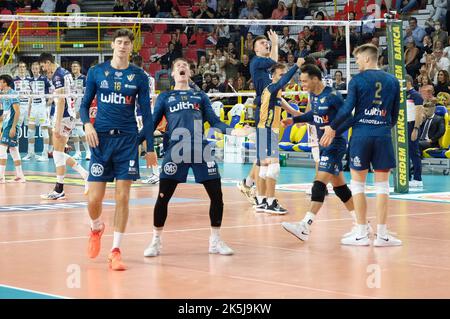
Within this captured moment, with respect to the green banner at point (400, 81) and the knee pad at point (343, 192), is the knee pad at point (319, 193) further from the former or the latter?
the green banner at point (400, 81)

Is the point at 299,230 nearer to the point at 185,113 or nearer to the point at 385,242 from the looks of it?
the point at 385,242

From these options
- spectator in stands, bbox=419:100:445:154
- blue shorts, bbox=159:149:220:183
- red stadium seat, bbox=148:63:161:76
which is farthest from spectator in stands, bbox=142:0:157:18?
blue shorts, bbox=159:149:220:183

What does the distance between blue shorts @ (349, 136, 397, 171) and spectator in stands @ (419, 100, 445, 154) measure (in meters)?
10.4

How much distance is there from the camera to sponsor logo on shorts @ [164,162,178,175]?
33.6 ft

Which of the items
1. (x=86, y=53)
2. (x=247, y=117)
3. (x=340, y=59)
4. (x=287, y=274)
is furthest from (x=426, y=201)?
(x=86, y=53)

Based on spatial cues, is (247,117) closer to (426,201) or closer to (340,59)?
(340,59)

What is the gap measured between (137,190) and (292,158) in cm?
763

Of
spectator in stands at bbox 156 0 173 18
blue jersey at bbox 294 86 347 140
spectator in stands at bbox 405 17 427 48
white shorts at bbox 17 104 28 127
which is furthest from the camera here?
spectator in stands at bbox 156 0 173 18

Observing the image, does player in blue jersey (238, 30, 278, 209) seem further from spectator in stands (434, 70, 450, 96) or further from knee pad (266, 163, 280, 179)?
spectator in stands (434, 70, 450, 96)

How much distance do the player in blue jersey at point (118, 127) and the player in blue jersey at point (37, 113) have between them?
660 inches

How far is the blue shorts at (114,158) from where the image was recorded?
9.72 m

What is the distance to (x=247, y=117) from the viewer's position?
26203 mm

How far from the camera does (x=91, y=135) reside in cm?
963

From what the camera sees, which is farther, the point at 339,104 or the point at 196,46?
the point at 196,46
